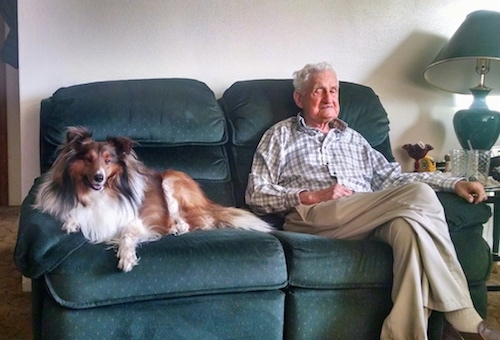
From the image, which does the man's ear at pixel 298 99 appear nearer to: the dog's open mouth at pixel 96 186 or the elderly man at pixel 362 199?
the elderly man at pixel 362 199

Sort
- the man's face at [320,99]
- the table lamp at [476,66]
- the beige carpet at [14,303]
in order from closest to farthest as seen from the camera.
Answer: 1. the beige carpet at [14,303]
2. the man's face at [320,99]
3. the table lamp at [476,66]

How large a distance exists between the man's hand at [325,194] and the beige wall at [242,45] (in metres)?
0.96

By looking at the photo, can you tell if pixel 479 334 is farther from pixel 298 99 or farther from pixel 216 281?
pixel 298 99

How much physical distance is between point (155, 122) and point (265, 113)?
54cm

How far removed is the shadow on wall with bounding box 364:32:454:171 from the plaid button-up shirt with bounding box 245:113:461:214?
0.67m

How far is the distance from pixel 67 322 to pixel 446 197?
1.42 m

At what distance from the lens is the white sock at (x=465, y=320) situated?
1.61m

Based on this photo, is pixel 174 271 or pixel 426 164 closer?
pixel 174 271

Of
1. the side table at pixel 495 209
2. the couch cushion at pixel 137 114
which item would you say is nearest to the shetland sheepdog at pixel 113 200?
the couch cushion at pixel 137 114

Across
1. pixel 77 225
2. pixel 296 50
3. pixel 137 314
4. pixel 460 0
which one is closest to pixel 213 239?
pixel 137 314

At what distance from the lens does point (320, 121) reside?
2.34m

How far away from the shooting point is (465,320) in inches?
63.7

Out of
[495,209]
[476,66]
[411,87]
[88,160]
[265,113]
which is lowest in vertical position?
[495,209]

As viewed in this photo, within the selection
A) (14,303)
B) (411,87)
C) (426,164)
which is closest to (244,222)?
(14,303)
